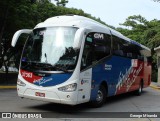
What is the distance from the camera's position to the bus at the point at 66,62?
11570mm

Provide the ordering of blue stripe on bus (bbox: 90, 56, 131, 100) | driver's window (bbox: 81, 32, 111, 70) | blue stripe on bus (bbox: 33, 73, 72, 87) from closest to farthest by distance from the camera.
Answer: blue stripe on bus (bbox: 33, 73, 72, 87)
driver's window (bbox: 81, 32, 111, 70)
blue stripe on bus (bbox: 90, 56, 131, 100)

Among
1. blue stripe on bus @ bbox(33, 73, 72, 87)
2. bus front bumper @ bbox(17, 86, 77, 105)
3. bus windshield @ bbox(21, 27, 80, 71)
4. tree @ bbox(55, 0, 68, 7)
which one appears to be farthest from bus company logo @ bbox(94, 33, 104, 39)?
tree @ bbox(55, 0, 68, 7)

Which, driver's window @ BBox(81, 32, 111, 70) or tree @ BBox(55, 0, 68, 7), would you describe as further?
tree @ BBox(55, 0, 68, 7)

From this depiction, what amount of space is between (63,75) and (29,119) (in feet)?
6.28

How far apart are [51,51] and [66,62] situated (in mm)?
686

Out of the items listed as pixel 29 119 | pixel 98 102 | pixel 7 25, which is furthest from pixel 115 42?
pixel 7 25

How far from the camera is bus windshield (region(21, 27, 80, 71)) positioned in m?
11.7

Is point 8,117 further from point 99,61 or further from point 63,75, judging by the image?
point 99,61

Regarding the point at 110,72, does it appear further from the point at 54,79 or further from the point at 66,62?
the point at 54,79

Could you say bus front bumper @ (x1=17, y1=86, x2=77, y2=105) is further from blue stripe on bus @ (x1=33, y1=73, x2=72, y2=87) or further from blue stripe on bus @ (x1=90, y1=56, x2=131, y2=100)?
blue stripe on bus @ (x1=90, y1=56, x2=131, y2=100)

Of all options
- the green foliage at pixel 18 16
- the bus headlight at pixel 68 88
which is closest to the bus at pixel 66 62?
the bus headlight at pixel 68 88

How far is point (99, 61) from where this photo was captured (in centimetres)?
1350

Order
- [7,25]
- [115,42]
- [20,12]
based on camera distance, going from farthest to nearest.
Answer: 1. [7,25]
2. [20,12]
3. [115,42]

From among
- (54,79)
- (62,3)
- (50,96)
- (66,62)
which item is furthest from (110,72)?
(62,3)
